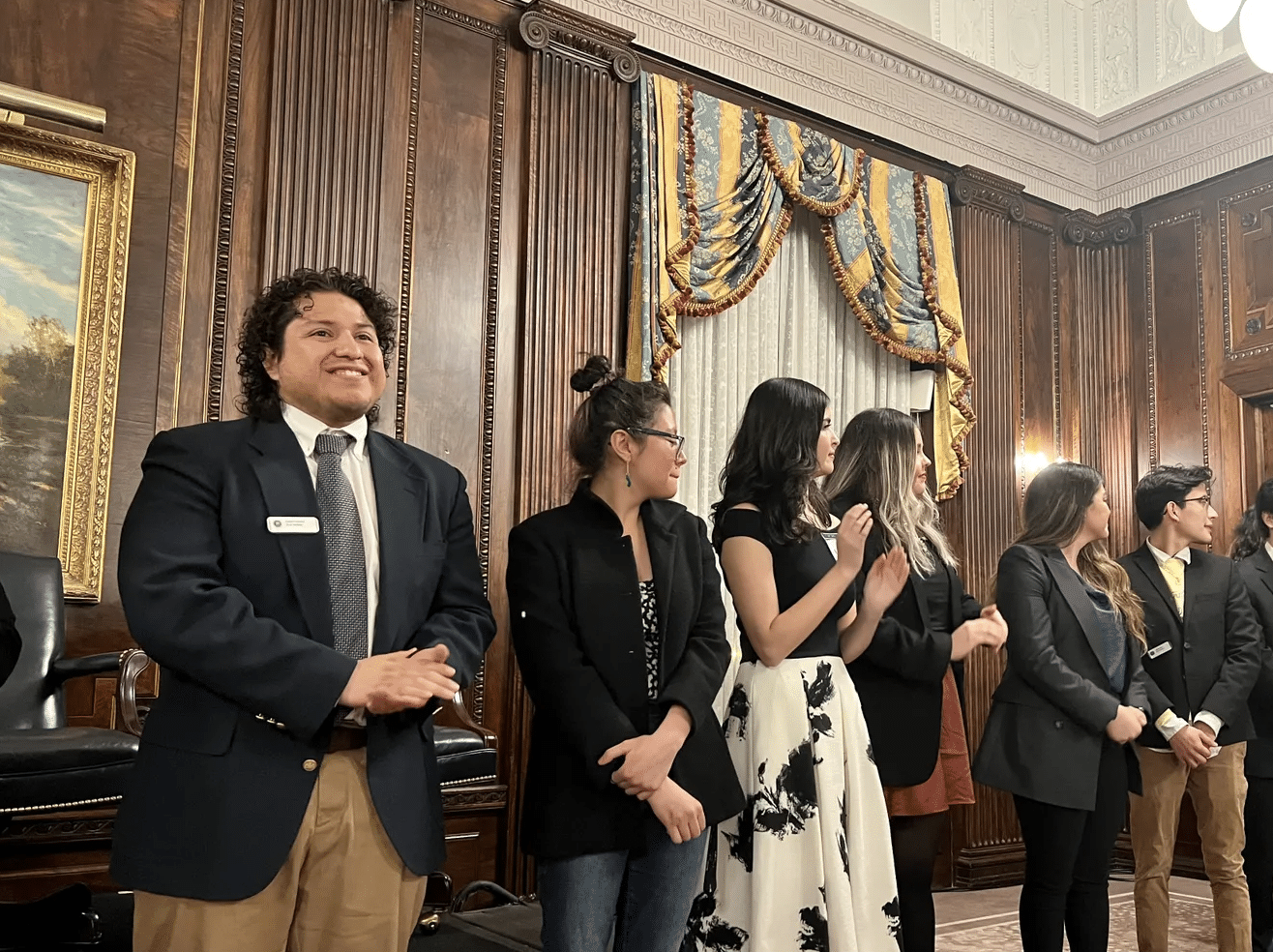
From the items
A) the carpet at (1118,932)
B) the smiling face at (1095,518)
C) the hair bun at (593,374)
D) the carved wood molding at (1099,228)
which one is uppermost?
the carved wood molding at (1099,228)

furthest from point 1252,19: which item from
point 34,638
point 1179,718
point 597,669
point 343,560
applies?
point 34,638

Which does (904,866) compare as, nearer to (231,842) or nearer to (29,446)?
(231,842)

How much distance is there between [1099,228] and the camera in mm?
6535

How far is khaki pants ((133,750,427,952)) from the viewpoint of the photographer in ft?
5.14

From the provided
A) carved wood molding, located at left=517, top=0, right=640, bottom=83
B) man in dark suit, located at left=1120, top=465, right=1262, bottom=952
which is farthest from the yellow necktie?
carved wood molding, located at left=517, top=0, right=640, bottom=83

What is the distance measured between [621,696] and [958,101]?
4.86 meters

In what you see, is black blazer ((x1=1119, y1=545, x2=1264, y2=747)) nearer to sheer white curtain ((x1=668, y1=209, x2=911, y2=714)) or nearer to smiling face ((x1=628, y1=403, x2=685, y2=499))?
sheer white curtain ((x1=668, y1=209, x2=911, y2=714))

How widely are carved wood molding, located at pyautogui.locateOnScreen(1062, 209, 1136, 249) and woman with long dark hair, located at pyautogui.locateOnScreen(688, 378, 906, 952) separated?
14.7 ft

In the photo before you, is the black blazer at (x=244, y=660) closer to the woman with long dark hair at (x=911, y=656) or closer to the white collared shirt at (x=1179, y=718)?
the woman with long dark hair at (x=911, y=656)

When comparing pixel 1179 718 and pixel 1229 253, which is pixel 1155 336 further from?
pixel 1179 718

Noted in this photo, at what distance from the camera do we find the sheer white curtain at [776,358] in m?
4.91

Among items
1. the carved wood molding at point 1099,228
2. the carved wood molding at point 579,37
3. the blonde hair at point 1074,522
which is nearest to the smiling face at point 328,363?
the blonde hair at point 1074,522

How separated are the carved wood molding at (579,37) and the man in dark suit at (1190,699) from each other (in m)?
2.62

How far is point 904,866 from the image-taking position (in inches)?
105
